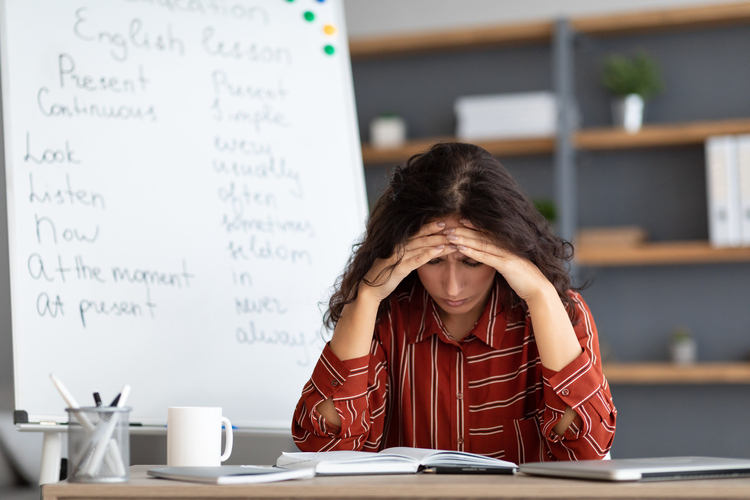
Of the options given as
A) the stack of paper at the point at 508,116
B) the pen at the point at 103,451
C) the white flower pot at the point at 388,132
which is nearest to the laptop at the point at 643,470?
the pen at the point at 103,451

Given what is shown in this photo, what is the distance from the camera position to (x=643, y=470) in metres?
0.74

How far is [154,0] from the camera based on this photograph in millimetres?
1501

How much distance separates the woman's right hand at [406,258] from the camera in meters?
1.10

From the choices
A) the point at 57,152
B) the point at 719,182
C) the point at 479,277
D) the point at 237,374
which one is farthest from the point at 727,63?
the point at 57,152

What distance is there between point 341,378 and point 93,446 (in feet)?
1.52

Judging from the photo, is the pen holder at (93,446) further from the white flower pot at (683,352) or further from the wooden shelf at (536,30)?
the wooden shelf at (536,30)

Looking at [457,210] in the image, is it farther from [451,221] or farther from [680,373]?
[680,373]

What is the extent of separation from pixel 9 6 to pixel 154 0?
0.28 m

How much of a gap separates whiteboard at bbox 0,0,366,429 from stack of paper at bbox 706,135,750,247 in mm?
1263

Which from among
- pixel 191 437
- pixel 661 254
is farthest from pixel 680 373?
pixel 191 437

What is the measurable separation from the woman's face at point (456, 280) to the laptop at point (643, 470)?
0.38m

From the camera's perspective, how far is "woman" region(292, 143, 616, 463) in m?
1.09

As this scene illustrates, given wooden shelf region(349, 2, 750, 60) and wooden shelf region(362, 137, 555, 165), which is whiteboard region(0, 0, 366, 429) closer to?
wooden shelf region(362, 137, 555, 165)

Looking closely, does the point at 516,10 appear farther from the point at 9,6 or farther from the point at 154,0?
the point at 9,6
